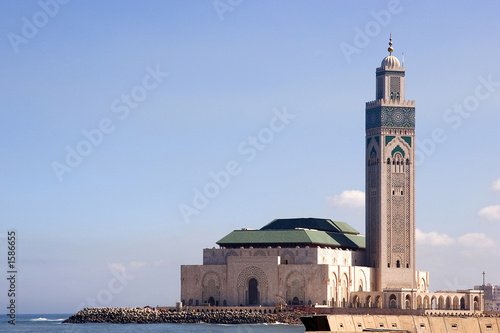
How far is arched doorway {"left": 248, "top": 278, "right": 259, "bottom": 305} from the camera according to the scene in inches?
5079

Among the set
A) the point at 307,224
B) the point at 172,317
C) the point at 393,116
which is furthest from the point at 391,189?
the point at 172,317

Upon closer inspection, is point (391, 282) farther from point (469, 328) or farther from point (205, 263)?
point (469, 328)

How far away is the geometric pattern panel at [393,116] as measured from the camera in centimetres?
13262

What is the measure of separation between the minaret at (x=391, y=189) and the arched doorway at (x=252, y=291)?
15.1 m

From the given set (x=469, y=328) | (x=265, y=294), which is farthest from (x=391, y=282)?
(x=469, y=328)

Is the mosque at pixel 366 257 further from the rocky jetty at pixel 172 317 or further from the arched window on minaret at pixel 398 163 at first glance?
the rocky jetty at pixel 172 317

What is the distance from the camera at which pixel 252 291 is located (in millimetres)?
129500

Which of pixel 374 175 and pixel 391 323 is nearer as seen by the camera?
pixel 391 323

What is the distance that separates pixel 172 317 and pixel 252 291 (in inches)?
427

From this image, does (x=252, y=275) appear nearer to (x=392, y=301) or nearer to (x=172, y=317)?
(x=172, y=317)

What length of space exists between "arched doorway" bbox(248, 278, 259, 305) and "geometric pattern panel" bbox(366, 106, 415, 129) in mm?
24870

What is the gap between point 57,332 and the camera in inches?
4195

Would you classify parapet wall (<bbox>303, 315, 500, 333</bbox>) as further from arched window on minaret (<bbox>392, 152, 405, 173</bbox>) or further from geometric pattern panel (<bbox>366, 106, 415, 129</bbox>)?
geometric pattern panel (<bbox>366, 106, 415, 129</bbox>)

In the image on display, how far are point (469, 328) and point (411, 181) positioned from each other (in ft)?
250
